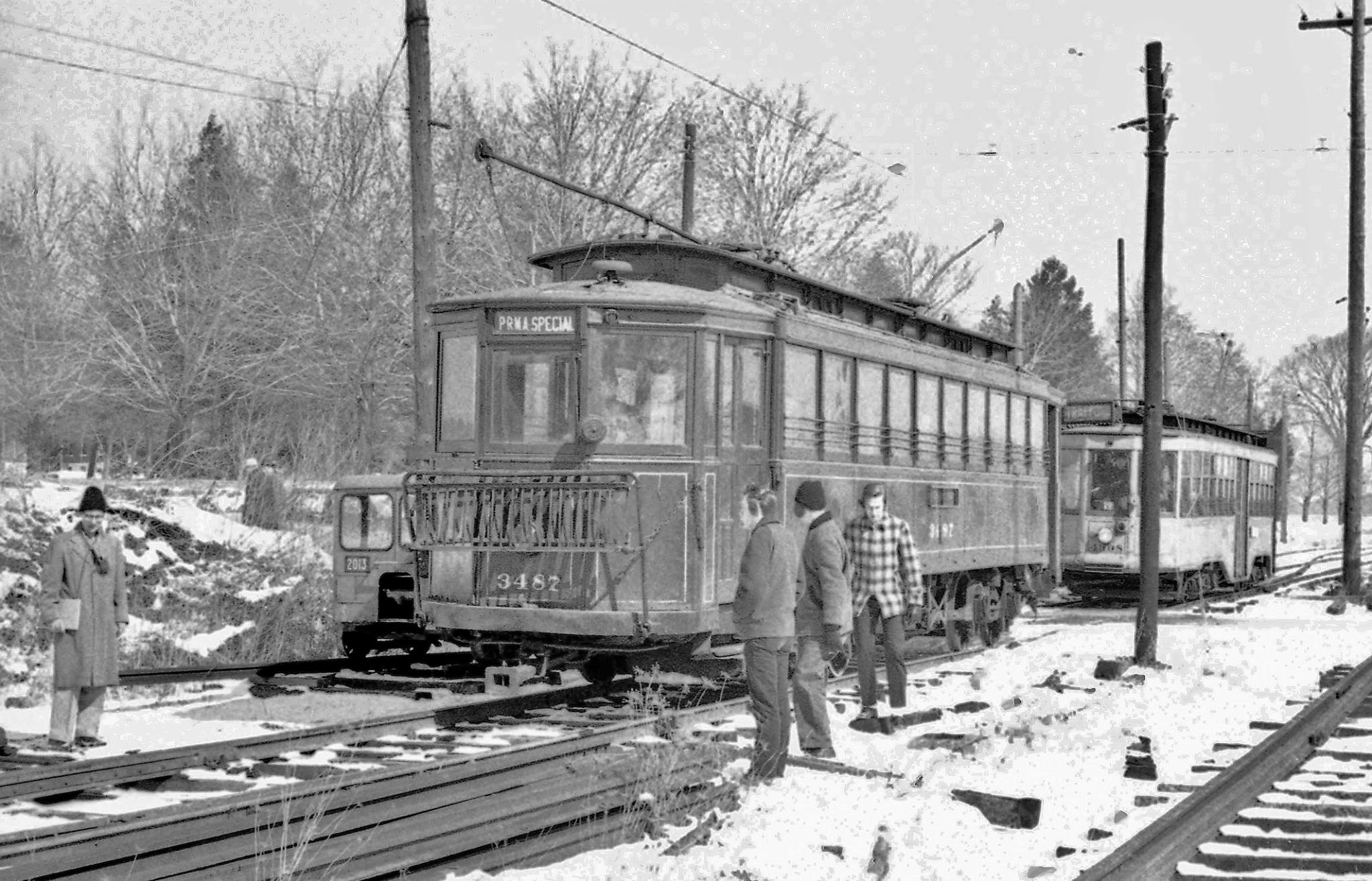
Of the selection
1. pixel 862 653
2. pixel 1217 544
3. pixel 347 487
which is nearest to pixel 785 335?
pixel 862 653

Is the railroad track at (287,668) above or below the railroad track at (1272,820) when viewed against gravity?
below

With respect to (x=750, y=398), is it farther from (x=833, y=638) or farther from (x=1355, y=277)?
(x=1355, y=277)

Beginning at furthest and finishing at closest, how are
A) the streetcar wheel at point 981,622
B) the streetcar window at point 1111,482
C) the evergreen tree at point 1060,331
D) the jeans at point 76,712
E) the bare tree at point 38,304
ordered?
the evergreen tree at point 1060,331
the bare tree at point 38,304
the streetcar window at point 1111,482
the streetcar wheel at point 981,622
the jeans at point 76,712

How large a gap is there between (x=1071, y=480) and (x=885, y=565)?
14224mm

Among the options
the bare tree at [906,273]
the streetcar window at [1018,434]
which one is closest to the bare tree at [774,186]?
the bare tree at [906,273]

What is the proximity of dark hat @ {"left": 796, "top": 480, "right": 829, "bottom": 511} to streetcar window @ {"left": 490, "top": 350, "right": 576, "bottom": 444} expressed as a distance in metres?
2.95

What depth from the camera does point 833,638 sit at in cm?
946

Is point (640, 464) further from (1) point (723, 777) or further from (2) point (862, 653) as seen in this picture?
(1) point (723, 777)

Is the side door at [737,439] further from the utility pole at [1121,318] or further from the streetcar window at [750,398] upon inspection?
the utility pole at [1121,318]

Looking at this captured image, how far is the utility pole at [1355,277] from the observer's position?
2575 cm

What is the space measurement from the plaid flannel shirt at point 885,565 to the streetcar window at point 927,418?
295cm

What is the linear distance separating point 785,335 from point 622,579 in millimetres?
2364

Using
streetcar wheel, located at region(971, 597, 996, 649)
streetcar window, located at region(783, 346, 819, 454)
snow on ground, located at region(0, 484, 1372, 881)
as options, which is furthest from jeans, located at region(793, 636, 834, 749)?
streetcar wheel, located at region(971, 597, 996, 649)

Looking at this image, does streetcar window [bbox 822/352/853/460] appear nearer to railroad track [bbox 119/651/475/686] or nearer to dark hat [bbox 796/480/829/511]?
dark hat [bbox 796/480/829/511]
